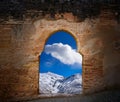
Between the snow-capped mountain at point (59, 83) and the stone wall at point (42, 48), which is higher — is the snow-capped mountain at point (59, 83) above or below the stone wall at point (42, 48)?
below

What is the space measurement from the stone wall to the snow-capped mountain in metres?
2.58

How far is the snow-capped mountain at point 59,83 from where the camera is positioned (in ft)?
39.5

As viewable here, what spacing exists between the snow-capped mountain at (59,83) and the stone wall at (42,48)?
102 inches

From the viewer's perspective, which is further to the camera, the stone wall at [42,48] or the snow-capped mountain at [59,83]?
the snow-capped mountain at [59,83]

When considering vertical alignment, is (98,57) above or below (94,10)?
below

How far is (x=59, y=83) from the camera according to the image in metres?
12.5

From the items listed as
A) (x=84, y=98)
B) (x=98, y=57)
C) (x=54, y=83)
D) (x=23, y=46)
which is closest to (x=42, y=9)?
(x=23, y=46)

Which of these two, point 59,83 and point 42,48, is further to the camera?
point 59,83

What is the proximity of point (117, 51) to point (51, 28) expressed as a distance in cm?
241

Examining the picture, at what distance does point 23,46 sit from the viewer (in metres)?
9.39

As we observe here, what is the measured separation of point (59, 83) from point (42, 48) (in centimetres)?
344

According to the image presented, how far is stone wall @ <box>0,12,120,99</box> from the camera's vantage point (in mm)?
9281

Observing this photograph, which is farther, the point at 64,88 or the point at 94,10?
the point at 64,88

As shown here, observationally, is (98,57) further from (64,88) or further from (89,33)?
(64,88)
